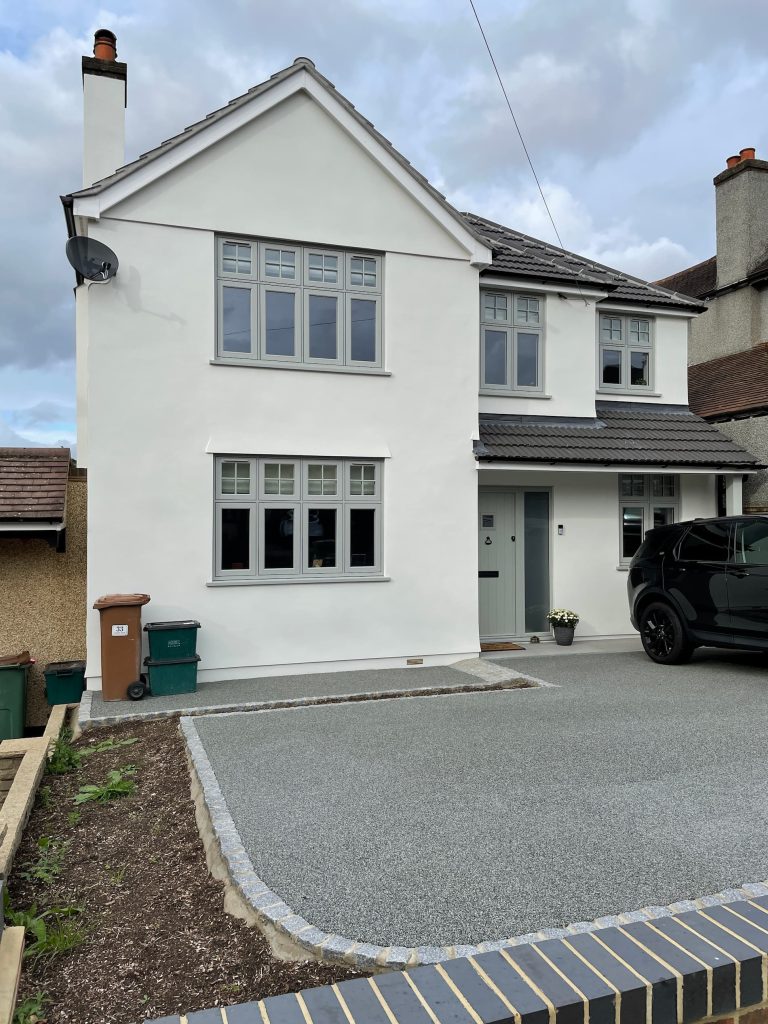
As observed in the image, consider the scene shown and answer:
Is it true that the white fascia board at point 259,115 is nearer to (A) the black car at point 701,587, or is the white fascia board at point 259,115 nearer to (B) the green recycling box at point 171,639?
(A) the black car at point 701,587

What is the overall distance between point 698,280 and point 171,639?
17.4 meters

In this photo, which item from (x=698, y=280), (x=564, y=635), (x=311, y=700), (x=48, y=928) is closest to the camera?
(x=48, y=928)

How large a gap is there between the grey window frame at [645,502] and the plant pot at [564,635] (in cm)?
156

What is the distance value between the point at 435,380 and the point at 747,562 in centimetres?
462

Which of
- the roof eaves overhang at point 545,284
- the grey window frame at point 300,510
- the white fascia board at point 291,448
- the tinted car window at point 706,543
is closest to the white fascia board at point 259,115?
the roof eaves overhang at point 545,284

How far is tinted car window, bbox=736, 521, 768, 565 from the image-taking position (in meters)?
8.73

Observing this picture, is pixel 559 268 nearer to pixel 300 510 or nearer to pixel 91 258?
pixel 300 510

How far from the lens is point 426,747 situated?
245 inches

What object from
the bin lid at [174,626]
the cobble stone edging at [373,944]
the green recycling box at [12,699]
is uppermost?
the bin lid at [174,626]

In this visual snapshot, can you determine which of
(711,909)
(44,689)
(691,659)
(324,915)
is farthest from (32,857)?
(691,659)

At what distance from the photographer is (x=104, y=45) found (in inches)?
402

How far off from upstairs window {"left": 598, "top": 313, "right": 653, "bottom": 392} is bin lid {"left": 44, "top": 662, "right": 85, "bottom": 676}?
9.33 m

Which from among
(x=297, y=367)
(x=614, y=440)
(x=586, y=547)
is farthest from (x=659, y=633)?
(x=297, y=367)

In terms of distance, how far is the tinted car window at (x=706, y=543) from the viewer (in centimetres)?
921
